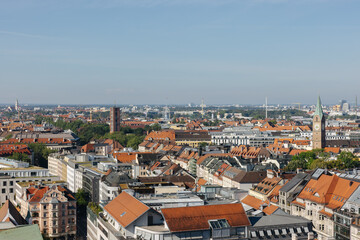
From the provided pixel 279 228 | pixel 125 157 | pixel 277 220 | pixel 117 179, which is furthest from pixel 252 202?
pixel 125 157

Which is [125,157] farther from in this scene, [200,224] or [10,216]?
[200,224]

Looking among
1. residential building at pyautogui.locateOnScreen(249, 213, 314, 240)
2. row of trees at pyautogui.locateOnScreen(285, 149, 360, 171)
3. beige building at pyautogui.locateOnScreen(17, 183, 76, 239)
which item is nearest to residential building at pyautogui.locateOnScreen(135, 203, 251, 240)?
residential building at pyautogui.locateOnScreen(249, 213, 314, 240)

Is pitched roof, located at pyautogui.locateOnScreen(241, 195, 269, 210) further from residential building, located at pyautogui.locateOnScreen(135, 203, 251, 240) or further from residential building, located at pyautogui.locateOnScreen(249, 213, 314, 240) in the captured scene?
residential building, located at pyautogui.locateOnScreen(135, 203, 251, 240)

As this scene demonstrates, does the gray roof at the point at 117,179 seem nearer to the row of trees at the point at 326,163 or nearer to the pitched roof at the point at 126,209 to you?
the pitched roof at the point at 126,209

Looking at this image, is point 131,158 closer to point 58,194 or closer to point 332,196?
point 58,194

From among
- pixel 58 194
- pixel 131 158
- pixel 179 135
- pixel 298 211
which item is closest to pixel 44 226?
pixel 58 194

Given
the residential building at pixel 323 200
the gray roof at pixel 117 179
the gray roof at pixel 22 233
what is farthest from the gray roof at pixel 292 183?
the gray roof at pixel 22 233
